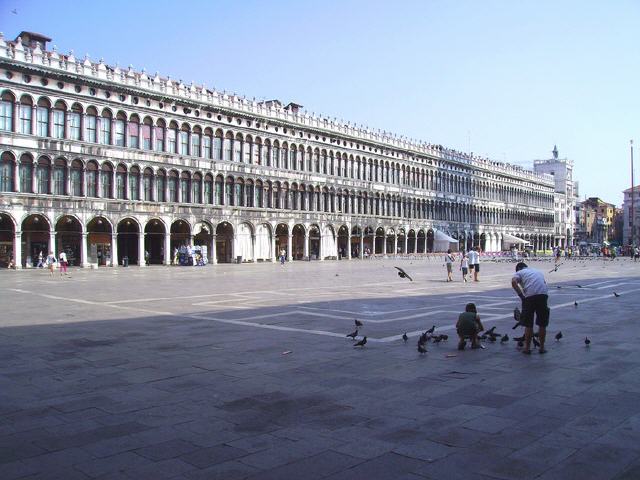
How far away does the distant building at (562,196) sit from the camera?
4981 inches

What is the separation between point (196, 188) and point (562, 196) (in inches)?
3797

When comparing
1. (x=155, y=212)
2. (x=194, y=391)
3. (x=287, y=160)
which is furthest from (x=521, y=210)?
(x=194, y=391)

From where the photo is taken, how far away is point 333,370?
349 inches

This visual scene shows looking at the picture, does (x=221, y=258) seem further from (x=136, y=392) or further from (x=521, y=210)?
(x=521, y=210)

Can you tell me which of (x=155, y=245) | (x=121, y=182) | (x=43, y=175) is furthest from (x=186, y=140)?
(x=43, y=175)

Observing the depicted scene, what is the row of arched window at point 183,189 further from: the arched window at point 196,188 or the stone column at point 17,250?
the stone column at point 17,250

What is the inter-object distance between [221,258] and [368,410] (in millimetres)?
53016

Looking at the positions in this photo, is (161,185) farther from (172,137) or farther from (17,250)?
(17,250)

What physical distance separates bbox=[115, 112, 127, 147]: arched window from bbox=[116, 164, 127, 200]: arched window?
6.12 ft

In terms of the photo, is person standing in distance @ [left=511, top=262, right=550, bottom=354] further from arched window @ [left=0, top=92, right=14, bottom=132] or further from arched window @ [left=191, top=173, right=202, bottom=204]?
arched window @ [left=191, top=173, right=202, bottom=204]

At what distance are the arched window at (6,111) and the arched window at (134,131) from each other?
9071 mm

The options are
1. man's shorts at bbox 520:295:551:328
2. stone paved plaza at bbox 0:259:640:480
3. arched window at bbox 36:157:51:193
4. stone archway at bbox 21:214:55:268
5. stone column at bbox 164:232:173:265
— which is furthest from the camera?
stone column at bbox 164:232:173:265

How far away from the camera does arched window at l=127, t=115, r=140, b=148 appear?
162ft

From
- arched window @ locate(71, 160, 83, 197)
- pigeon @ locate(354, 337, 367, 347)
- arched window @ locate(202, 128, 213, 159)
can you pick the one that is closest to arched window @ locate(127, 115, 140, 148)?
arched window @ locate(71, 160, 83, 197)
